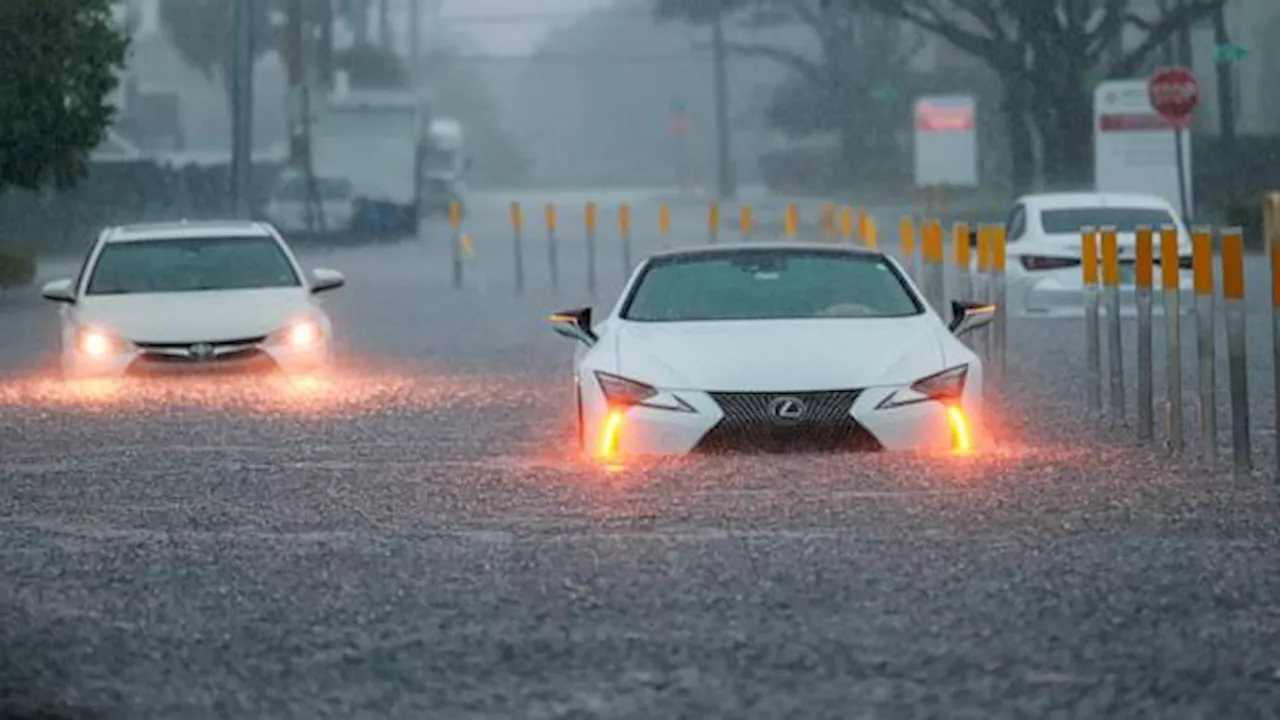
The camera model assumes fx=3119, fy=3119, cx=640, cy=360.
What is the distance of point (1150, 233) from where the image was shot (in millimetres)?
17141

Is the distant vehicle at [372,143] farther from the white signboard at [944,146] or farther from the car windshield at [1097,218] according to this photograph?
the car windshield at [1097,218]

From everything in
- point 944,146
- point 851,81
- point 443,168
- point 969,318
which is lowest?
point 969,318

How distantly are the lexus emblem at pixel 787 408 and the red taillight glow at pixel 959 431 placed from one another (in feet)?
2.67

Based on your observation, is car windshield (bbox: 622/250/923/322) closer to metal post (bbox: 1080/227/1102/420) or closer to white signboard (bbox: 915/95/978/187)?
metal post (bbox: 1080/227/1102/420)

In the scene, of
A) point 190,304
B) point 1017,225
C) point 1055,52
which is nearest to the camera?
point 190,304

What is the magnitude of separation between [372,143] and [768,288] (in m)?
56.5

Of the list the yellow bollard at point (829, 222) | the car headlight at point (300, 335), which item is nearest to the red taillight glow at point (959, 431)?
the car headlight at point (300, 335)

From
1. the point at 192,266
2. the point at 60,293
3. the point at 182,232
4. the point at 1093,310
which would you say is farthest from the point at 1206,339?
the point at 182,232

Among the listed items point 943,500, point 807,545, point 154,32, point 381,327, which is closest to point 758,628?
point 807,545

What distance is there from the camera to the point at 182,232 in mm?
24656

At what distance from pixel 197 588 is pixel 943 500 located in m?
3.88

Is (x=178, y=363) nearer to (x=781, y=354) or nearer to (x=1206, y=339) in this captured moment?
(x=781, y=354)

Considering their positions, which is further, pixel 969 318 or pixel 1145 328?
pixel 1145 328

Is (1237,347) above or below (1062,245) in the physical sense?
below
